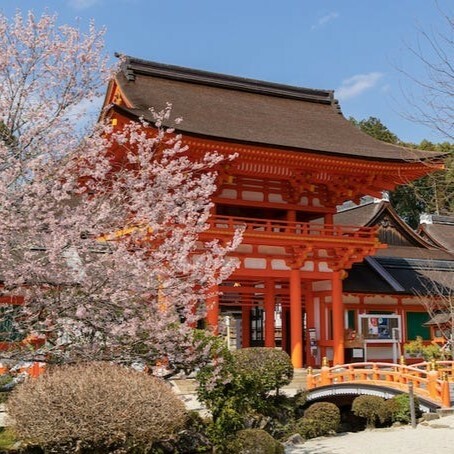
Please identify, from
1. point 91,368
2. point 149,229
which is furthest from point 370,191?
point 91,368

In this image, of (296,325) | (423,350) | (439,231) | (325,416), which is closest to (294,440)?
(325,416)

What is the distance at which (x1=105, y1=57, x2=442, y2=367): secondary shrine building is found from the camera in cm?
1833

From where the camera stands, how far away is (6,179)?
7410 millimetres

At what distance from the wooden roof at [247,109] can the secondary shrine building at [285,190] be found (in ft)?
0.16

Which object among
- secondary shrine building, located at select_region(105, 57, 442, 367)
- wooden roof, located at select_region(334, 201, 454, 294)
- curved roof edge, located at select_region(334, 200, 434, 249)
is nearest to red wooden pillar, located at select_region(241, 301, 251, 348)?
secondary shrine building, located at select_region(105, 57, 442, 367)

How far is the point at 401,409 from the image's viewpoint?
13906mm

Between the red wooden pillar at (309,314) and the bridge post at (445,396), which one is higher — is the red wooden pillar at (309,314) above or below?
above

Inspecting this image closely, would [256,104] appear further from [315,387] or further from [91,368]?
[91,368]

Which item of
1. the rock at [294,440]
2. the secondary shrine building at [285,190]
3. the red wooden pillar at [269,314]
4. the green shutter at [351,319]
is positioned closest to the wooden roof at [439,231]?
the secondary shrine building at [285,190]

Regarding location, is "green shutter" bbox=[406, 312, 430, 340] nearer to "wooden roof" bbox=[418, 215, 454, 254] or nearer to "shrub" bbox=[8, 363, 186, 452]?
"wooden roof" bbox=[418, 215, 454, 254]

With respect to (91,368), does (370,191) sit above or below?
above

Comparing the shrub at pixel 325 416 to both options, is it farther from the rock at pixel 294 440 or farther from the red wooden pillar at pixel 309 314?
the red wooden pillar at pixel 309 314

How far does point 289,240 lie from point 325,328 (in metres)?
4.07

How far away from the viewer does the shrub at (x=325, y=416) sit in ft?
46.8
